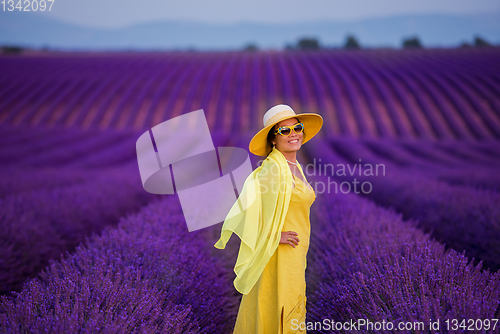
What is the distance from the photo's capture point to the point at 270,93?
1359 centimetres

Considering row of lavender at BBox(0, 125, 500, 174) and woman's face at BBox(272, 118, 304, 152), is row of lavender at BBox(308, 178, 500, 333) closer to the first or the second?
woman's face at BBox(272, 118, 304, 152)

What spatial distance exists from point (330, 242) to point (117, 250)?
5.38 feet

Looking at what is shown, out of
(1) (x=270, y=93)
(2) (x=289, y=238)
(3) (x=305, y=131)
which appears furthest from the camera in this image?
(1) (x=270, y=93)

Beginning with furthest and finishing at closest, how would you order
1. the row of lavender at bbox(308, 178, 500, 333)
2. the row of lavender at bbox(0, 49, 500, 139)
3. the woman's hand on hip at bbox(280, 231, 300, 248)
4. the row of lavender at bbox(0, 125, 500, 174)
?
the row of lavender at bbox(0, 49, 500, 139), the row of lavender at bbox(0, 125, 500, 174), the woman's hand on hip at bbox(280, 231, 300, 248), the row of lavender at bbox(308, 178, 500, 333)

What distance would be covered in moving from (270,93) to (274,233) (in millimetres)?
12785

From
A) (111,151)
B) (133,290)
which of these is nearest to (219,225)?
(133,290)

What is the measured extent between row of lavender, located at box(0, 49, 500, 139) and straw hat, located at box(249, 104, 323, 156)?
33.7 ft

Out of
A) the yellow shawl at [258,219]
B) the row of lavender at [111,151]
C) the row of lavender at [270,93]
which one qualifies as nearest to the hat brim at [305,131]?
the yellow shawl at [258,219]

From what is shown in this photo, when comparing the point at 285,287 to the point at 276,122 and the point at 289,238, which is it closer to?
the point at 289,238

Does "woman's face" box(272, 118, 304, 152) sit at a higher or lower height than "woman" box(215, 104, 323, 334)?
higher

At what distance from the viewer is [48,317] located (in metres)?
1.15

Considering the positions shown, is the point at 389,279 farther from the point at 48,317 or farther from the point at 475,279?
the point at 48,317

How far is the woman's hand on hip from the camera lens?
1452 millimetres

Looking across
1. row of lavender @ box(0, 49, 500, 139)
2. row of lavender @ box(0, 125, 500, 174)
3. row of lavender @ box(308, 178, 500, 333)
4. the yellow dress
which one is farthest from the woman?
row of lavender @ box(0, 49, 500, 139)
